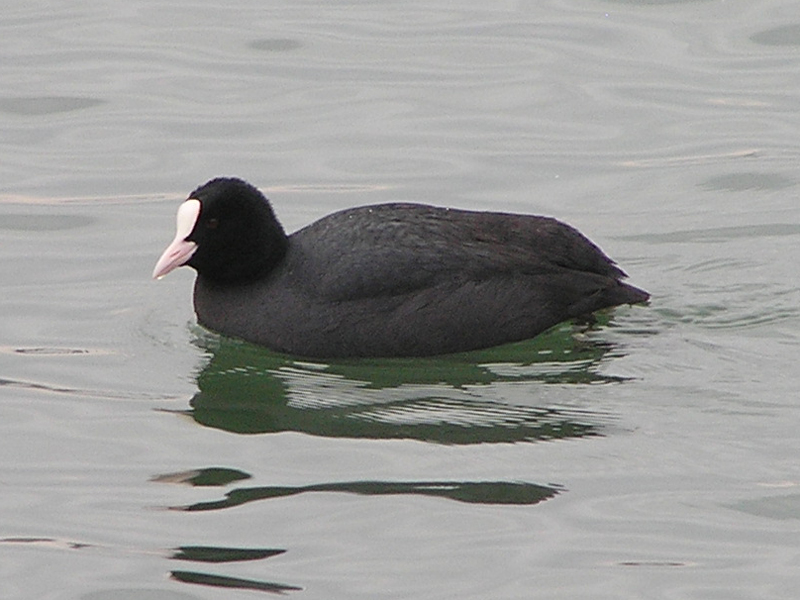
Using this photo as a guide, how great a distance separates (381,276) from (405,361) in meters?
0.43

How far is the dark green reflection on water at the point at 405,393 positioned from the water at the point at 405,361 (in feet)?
0.07

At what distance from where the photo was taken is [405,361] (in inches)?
386

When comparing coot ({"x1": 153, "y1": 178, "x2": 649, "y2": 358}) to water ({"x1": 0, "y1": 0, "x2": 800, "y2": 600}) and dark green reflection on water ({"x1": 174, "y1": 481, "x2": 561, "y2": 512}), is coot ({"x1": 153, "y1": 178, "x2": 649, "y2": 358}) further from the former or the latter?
dark green reflection on water ({"x1": 174, "y1": 481, "x2": 561, "y2": 512})

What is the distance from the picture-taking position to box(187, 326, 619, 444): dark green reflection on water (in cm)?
891

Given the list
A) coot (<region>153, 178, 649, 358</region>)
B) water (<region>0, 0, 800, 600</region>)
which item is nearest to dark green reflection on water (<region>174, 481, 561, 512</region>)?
water (<region>0, 0, 800, 600</region>)

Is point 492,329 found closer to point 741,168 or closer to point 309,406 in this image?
point 309,406

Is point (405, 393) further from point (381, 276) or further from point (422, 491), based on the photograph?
point (422, 491)

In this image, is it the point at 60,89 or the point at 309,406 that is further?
the point at 60,89

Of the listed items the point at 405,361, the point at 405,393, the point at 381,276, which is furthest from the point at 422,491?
the point at 381,276

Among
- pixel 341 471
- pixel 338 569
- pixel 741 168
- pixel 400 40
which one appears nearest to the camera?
pixel 338 569

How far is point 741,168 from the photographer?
12.8 meters

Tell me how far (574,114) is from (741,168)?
153 centimetres

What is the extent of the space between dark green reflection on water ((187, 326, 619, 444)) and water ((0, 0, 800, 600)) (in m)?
0.02

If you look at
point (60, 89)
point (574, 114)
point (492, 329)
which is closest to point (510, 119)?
point (574, 114)
